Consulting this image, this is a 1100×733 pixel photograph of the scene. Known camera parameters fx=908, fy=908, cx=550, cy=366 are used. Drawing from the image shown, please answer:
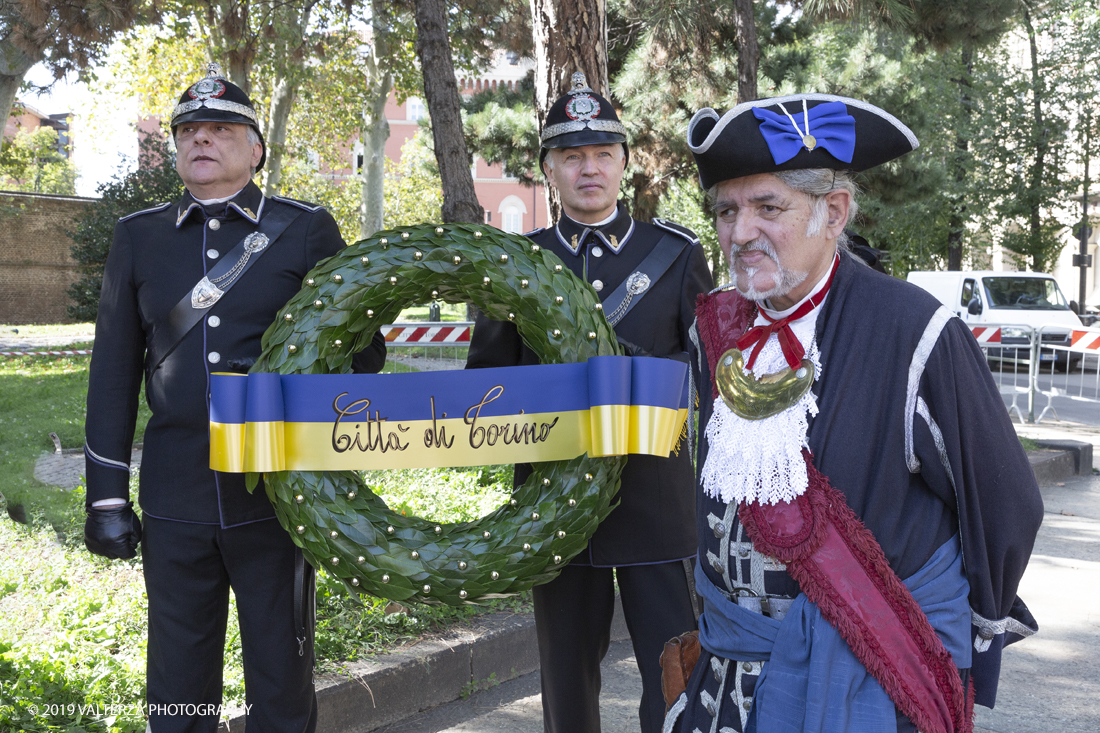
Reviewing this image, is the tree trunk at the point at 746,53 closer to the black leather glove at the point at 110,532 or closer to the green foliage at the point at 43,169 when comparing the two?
the black leather glove at the point at 110,532

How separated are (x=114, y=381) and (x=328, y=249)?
0.75m

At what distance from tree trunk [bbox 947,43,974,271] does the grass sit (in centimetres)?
2286

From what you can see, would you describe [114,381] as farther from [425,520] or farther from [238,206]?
[425,520]

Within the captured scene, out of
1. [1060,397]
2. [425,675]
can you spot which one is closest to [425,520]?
[425,675]

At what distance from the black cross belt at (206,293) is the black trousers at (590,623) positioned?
4.34 ft

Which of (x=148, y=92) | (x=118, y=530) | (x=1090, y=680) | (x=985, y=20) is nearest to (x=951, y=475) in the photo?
(x=118, y=530)

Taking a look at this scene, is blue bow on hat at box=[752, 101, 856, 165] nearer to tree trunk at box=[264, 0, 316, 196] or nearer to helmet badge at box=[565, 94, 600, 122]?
helmet badge at box=[565, 94, 600, 122]

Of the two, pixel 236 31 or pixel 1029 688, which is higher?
pixel 236 31

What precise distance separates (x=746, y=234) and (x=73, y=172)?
6413cm

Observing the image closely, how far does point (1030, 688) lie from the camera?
13.0ft

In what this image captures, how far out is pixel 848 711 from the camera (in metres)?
1.65

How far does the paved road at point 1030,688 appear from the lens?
362cm

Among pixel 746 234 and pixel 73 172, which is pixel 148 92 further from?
pixel 73 172

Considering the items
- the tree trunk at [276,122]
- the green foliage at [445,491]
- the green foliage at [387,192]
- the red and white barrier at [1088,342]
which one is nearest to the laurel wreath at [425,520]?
the green foliage at [445,491]
